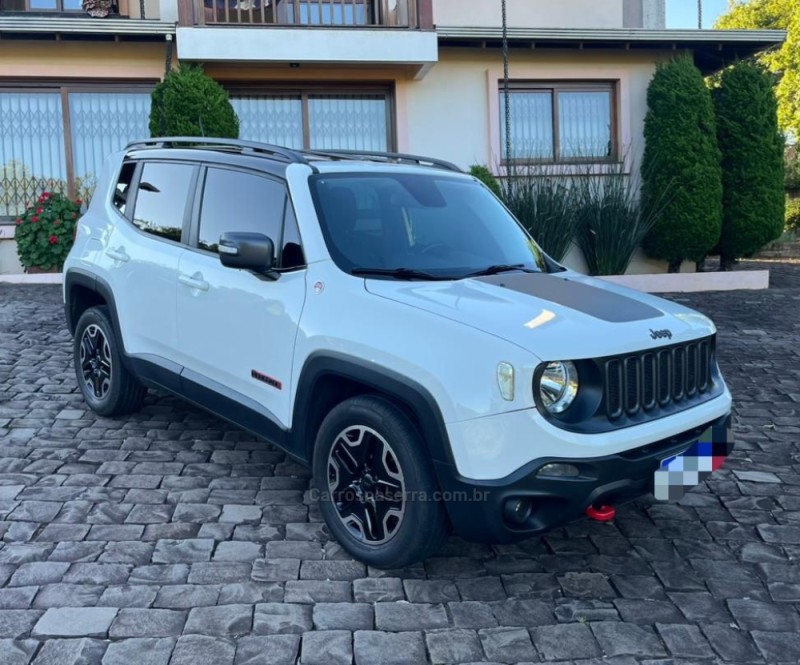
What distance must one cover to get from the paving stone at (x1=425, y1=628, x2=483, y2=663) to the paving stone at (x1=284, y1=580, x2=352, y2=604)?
1.47ft

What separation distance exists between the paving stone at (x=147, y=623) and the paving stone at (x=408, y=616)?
78 cm

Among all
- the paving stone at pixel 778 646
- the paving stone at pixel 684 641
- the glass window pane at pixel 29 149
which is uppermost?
the glass window pane at pixel 29 149

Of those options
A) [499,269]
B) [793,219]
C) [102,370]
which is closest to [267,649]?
[499,269]

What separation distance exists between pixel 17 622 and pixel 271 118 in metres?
10.4

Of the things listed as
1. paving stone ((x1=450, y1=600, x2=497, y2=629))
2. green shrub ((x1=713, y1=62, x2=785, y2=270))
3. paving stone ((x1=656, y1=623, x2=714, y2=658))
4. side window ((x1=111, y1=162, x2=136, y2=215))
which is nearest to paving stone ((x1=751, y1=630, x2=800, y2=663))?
paving stone ((x1=656, y1=623, x2=714, y2=658))

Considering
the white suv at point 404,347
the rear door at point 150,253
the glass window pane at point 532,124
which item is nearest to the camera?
the white suv at point 404,347

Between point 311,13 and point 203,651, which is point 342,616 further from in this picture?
point 311,13

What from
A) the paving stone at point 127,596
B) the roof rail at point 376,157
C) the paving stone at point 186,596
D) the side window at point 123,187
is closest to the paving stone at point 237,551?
the paving stone at point 186,596

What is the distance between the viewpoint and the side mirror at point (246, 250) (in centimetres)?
379

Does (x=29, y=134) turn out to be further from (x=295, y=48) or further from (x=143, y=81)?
(x=295, y=48)

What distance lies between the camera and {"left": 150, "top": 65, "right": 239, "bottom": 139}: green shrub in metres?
10.8

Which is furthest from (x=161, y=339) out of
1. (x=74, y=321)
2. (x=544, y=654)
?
(x=544, y=654)

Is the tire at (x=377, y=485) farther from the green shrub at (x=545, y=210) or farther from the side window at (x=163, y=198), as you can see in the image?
the green shrub at (x=545, y=210)

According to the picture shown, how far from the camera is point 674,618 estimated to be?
327 centimetres
